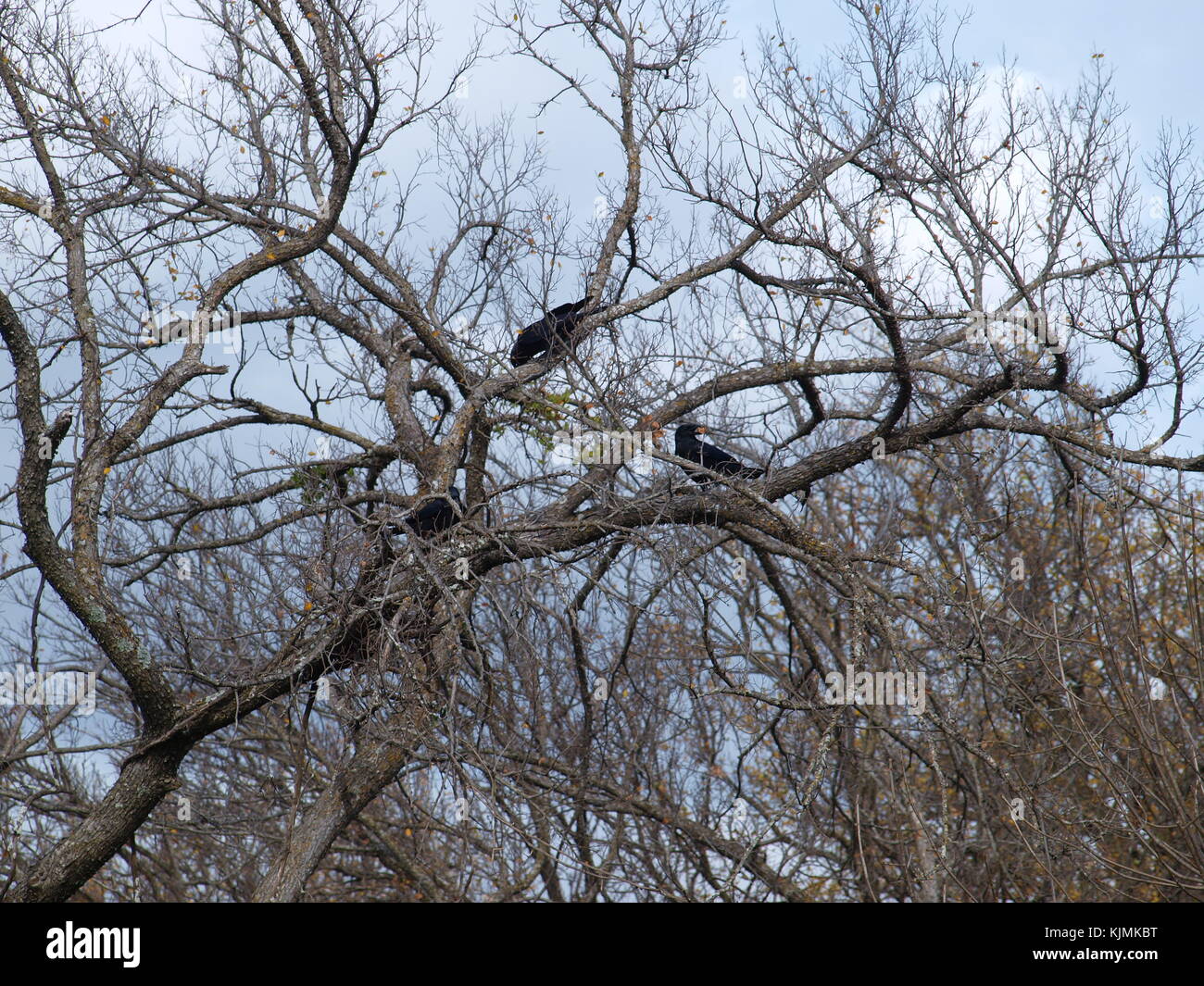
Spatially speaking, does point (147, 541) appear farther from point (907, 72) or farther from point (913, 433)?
point (907, 72)

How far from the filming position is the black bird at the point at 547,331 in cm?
705

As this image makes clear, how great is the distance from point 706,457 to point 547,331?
1368 mm

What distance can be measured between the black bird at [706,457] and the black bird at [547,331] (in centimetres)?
112

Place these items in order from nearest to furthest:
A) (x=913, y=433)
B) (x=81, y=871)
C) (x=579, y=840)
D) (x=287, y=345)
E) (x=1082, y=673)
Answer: (x=81, y=871) < (x=913, y=433) < (x=287, y=345) < (x=579, y=840) < (x=1082, y=673)

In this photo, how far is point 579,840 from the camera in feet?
33.7

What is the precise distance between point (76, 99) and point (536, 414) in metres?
3.82

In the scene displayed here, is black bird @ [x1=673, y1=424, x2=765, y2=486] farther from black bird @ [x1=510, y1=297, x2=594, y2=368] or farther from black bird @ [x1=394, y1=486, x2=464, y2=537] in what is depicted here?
black bird @ [x1=394, y1=486, x2=464, y2=537]

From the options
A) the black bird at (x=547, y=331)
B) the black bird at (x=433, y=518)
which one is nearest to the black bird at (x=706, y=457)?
the black bird at (x=547, y=331)

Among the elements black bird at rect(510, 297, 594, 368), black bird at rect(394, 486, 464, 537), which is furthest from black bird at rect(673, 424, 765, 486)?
black bird at rect(394, 486, 464, 537)

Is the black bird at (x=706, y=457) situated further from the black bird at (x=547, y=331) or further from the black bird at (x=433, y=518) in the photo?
the black bird at (x=433, y=518)

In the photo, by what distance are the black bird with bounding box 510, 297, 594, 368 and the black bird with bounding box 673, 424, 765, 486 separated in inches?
44.2

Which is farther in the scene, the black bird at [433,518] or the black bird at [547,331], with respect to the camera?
the black bird at [547,331]

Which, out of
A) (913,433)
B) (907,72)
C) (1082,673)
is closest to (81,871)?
(913,433)

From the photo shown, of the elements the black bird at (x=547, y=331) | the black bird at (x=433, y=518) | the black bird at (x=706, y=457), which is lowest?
the black bird at (x=433, y=518)
